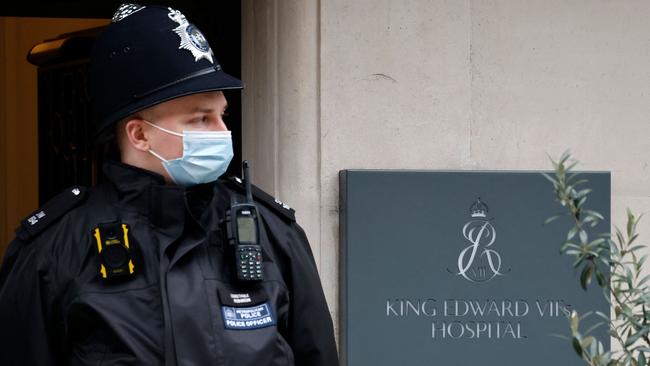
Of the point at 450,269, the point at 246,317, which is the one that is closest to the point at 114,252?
the point at 246,317

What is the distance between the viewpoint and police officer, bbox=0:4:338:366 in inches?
117

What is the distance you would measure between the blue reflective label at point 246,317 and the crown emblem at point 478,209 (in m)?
2.44

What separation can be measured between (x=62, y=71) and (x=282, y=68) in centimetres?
172

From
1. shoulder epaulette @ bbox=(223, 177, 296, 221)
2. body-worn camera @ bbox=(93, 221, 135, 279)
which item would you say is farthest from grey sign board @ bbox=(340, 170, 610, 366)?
body-worn camera @ bbox=(93, 221, 135, 279)

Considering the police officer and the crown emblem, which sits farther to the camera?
the crown emblem

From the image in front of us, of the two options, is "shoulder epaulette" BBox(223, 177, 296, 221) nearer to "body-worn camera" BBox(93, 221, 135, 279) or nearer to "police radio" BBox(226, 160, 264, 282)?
"police radio" BBox(226, 160, 264, 282)

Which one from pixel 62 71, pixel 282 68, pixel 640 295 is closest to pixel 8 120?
pixel 62 71

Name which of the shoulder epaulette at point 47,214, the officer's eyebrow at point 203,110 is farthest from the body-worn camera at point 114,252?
the officer's eyebrow at point 203,110

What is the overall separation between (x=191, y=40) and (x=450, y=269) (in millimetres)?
2403

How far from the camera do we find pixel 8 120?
8438 mm

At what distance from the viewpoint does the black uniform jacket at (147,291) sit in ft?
9.71

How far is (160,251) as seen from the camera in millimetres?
3043

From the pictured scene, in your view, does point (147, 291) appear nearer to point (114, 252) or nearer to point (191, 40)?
point (114, 252)

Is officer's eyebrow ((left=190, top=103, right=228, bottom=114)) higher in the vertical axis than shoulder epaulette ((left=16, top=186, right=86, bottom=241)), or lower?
higher
